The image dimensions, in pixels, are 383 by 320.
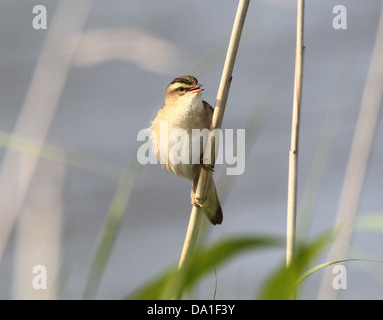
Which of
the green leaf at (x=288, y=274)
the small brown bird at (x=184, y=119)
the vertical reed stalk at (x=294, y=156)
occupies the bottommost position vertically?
the green leaf at (x=288, y=274)

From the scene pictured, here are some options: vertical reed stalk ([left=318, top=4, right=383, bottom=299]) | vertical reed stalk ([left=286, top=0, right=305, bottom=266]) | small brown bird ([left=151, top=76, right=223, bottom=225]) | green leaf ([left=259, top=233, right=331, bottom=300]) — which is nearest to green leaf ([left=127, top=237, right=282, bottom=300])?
green leaf ([left=259, top=233, right=331, bottom=300])

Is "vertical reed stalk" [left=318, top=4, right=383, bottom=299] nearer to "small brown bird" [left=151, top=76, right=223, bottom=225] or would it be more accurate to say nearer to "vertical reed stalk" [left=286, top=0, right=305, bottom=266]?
"vertical reed stalk" [left=286, top=0, right=305, bottom=266]

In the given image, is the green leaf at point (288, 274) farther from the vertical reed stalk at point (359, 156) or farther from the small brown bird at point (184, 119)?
the small brown bird at point (184, 119)

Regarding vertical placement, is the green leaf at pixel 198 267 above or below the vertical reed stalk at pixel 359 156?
below

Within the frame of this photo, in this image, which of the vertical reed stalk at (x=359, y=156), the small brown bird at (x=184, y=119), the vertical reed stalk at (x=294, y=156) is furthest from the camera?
the small brown bird at (x=184, y=119)

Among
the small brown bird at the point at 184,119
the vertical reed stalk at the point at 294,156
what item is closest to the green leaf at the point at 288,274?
the vertical reed stalk at the point at 294,156

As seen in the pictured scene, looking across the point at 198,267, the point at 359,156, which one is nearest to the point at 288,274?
the point at 198,267

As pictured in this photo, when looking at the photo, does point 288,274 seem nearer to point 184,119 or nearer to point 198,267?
point 198,267
